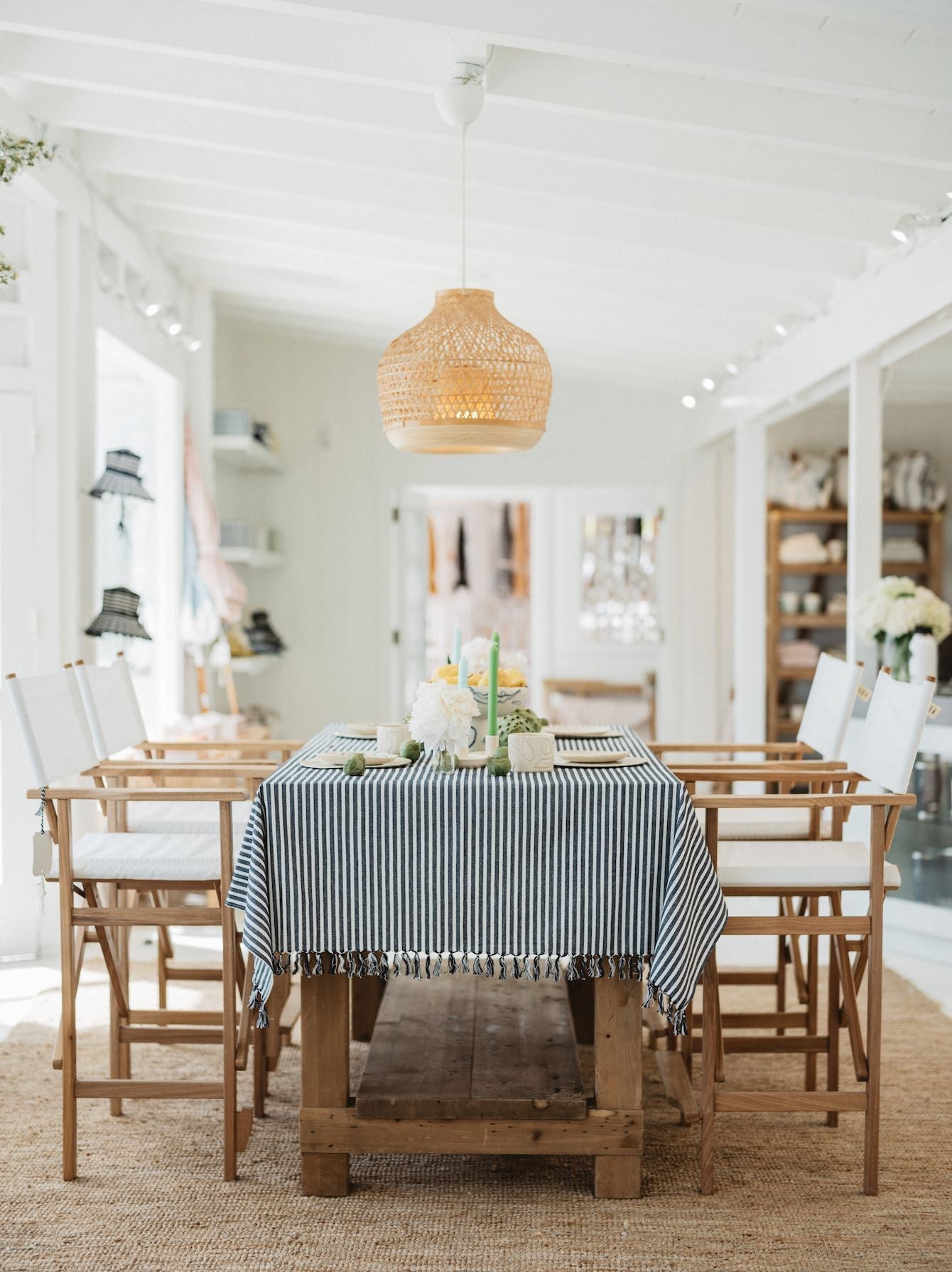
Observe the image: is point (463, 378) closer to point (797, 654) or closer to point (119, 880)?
point (119, 880)

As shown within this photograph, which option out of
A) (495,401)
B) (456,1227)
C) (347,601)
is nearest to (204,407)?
(347,601)

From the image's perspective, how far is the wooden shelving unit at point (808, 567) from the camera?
766 centimetres

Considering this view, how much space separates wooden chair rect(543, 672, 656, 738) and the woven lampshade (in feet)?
18.5

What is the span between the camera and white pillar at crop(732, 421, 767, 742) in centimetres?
696

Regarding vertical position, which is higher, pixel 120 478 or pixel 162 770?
pixel 120 478


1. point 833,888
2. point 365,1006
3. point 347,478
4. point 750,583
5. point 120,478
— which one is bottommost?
point 365,1006

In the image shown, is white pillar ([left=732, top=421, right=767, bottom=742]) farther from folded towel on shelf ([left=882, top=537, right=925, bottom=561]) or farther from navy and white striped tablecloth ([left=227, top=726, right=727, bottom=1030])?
navy and white striped tablecloth ([left=227, top=726, right=727, bottom=1030])

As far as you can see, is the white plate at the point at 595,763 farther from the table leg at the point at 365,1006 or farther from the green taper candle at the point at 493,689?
the table leg at the point at 365,1006

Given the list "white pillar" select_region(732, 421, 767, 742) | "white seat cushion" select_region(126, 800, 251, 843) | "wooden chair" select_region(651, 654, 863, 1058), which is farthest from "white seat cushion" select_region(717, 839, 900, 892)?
"white pillar" select_region(732, 421, 767, 742)

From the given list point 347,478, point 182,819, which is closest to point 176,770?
point 182,819

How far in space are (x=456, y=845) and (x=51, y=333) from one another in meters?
2.85

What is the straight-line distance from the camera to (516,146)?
401 centimetres

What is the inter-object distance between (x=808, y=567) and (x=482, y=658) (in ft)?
15.6

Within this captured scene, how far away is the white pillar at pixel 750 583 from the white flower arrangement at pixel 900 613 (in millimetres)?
2065
